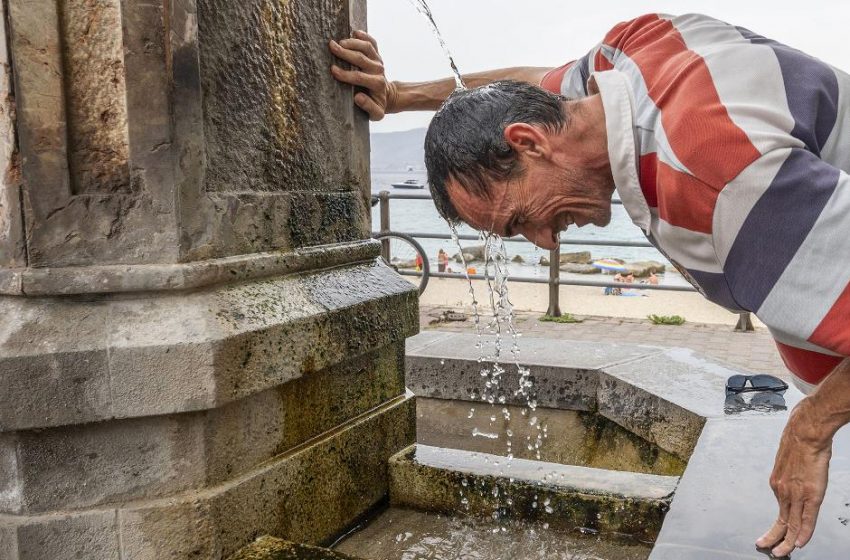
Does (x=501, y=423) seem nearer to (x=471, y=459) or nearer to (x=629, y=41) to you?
(x=471, y=459)

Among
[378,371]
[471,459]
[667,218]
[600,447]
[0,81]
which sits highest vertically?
[0,81]

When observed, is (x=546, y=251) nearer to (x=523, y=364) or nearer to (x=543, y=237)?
(x=523, y=364)

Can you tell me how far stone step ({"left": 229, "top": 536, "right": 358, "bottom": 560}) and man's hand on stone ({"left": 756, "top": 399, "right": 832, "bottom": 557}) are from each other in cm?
92

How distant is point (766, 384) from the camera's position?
111 inches

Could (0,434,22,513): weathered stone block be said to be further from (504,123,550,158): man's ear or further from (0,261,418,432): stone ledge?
(504,123,550,158): man's ear

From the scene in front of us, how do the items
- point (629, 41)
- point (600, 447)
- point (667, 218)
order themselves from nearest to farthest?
point (667, 218) < point (629, 41) < point (600, 447)

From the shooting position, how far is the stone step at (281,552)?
1.64m

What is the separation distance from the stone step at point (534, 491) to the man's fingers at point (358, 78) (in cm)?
120

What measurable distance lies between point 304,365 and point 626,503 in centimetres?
97

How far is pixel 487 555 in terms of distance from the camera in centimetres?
209

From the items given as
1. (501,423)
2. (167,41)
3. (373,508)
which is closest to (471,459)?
(373,508)

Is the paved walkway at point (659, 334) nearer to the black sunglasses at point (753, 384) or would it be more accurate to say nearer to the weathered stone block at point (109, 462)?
the black sunglasses at point (753, 384)

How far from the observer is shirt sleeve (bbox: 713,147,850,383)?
1.21 metres

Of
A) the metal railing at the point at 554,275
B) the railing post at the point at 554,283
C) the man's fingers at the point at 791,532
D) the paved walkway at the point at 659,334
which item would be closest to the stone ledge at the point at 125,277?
the man's fingers at the point at 791,532
